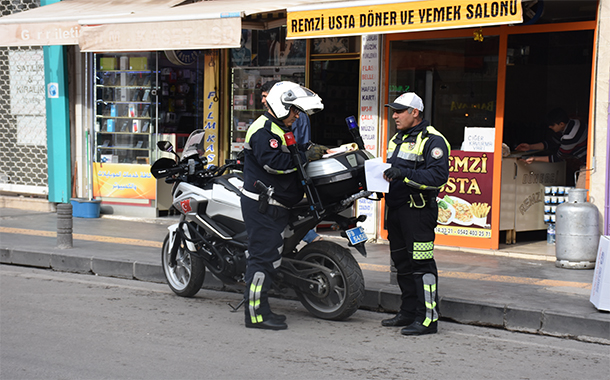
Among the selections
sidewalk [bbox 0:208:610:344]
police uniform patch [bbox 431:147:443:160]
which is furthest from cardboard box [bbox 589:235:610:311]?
police uniform patch [bbox 431:147:443:160]

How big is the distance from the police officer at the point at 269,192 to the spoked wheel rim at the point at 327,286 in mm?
342

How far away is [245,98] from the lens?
1130cm

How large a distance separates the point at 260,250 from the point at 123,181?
690cm

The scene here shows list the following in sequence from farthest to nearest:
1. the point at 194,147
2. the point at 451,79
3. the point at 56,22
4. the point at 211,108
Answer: the point at 211,108 < the point at 56,22 < the point at 451,79 < the point at 194,147

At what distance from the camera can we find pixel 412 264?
19.0 ft

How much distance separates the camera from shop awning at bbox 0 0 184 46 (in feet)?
35.9

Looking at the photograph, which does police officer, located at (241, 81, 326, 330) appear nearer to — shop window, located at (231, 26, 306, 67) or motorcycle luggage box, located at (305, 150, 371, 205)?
motorcycle luggage box, located at (305, 150, 371, 205)

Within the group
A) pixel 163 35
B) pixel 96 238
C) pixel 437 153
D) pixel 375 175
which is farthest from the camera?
pixel 96 238

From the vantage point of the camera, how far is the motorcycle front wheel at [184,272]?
6898mm

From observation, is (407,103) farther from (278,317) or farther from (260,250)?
(278,317)

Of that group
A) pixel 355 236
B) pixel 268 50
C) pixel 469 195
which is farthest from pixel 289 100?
pixel 268 50

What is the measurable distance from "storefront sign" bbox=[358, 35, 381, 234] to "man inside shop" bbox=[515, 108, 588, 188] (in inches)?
80.1

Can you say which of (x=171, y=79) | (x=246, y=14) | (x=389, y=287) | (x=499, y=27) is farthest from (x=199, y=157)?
(x=171, y=79)

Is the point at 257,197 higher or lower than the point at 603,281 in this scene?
higher
